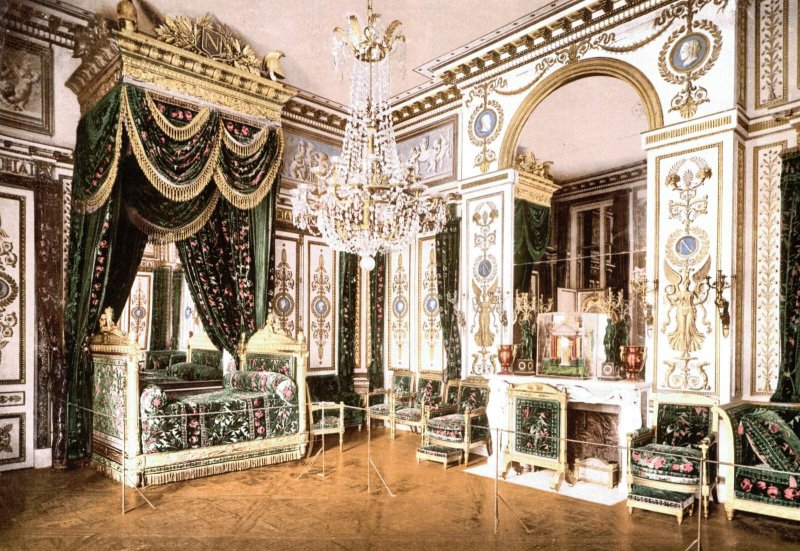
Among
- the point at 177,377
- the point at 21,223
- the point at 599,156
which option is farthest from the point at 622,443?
the point at 21,223

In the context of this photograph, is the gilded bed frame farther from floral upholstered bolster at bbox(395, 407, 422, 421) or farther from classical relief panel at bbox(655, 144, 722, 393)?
classical relief panel at bbox(655, 144, 722, 393)

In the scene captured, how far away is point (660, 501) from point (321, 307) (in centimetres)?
516

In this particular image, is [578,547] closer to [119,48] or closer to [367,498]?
[367,498]

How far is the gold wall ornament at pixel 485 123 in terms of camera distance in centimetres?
669

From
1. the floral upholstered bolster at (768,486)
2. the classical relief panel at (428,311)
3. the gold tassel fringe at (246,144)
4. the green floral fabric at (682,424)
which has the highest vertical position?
the gold tassel fringe at (246,144)

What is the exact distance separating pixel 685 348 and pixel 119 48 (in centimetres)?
623

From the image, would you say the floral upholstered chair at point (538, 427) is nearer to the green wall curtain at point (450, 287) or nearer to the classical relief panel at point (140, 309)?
the green wall curtain at point (450, 287)

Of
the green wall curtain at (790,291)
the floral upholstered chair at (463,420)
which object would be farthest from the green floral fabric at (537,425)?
the green wall curtain at (790,291)

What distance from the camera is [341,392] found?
8.05 metres

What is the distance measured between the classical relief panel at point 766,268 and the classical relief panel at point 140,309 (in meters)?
7.01

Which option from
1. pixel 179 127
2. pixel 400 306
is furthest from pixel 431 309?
pixel 179 127

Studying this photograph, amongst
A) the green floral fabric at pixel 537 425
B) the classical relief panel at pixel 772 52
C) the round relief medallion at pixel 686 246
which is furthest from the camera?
the green floral fabric at pixel 537 425

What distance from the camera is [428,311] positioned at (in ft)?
25.6

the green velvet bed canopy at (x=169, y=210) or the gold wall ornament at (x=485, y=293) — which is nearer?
the green velvet bed canopy at (x=169, y=210)
